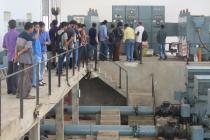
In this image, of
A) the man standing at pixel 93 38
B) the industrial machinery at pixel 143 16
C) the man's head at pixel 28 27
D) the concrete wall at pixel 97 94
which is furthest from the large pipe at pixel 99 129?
the industrial machinery at pixel 143 16

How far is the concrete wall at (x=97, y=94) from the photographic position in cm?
2445

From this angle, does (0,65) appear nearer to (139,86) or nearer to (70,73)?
(70,73)

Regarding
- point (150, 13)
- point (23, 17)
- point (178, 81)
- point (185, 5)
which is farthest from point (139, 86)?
point (185, 5)

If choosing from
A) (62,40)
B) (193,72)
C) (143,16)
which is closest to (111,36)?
(193,72)

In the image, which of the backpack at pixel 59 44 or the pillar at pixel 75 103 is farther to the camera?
the pillar at pixel 75 103

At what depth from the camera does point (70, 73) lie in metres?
16.4

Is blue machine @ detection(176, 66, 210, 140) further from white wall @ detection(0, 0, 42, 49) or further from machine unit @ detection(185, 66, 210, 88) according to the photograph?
white wall @ detection(0, 0, 42, 49)

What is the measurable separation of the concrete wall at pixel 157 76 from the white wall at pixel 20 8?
13.4 feet

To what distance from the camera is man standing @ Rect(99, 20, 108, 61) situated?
72.5 ft

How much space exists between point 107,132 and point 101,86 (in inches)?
261

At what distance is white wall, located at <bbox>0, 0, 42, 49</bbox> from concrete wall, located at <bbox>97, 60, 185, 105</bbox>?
13.4 feet

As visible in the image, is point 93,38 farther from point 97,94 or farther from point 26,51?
point 26,51

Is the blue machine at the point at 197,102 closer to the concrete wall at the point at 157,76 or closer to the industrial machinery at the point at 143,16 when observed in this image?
the concrete wall at the point at 157,76

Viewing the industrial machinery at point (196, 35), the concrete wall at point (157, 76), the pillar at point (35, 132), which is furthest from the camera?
the industrial machinery at point (196, 35)
